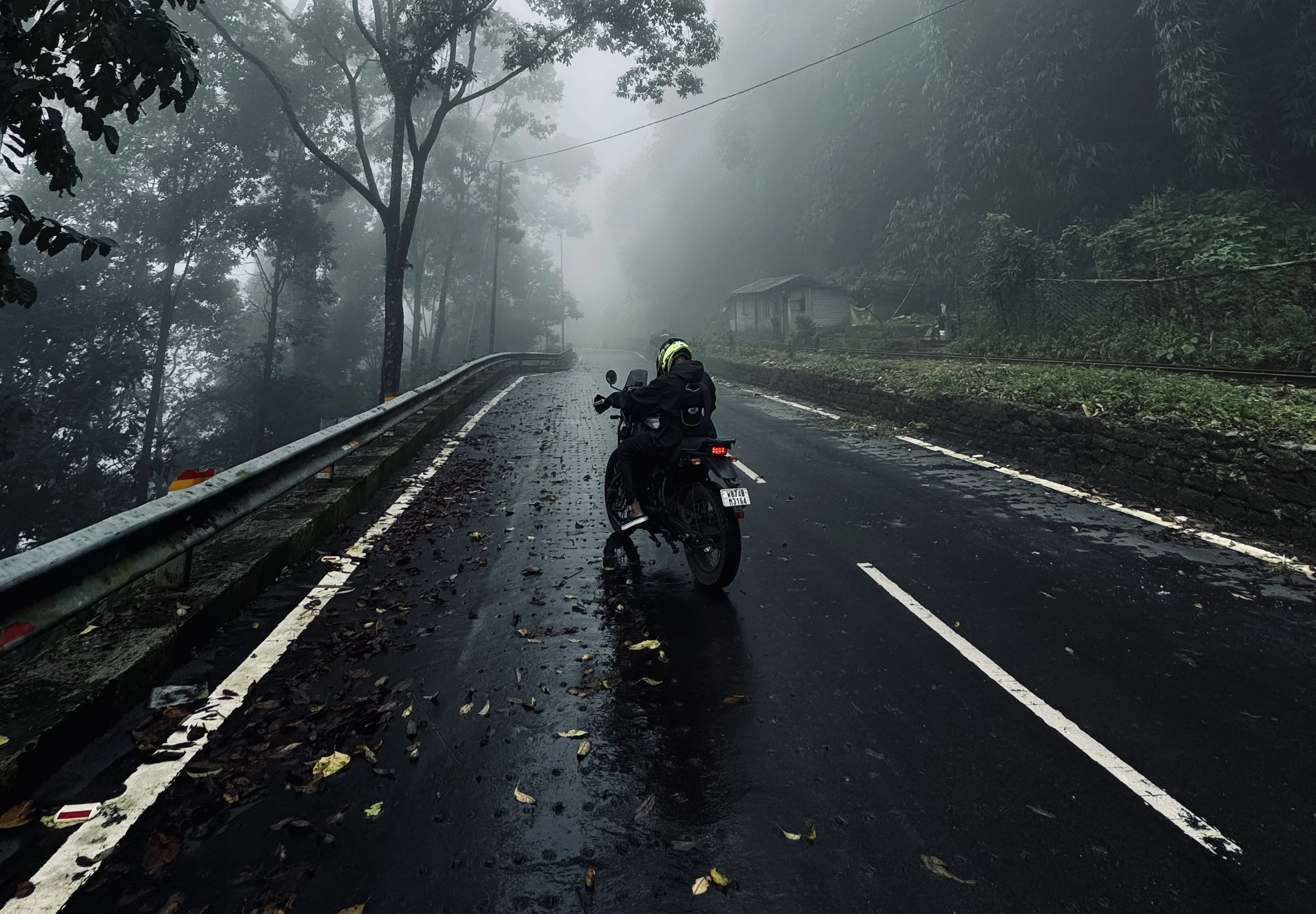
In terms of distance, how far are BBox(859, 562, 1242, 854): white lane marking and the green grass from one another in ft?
14.4

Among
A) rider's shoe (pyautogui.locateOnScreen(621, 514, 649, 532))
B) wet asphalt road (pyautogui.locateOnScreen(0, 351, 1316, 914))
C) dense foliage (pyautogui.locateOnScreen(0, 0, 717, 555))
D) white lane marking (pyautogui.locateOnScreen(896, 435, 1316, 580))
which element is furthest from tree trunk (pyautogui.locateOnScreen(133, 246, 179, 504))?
white lane marking (pyautogui.locateOnScreen(896, 435, 1316, 580))

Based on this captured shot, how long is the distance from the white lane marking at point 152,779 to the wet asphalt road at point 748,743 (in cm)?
6

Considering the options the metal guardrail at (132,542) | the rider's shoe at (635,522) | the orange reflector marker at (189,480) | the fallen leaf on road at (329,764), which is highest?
the orange reflector marker at (189,480)

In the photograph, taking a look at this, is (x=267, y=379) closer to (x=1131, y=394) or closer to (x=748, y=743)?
(x=1131, y=394)

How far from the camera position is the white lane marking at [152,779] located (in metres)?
2.45

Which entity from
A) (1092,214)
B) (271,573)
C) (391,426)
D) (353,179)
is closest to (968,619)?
(271,573)

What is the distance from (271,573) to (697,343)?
138ft

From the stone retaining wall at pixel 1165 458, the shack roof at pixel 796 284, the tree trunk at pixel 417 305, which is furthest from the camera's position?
the tree trunk at pixel 417 305

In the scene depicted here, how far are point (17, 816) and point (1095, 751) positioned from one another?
428cm

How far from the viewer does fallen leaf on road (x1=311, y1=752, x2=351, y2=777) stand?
3.16 metres

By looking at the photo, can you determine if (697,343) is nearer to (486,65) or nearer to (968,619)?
(486,65)

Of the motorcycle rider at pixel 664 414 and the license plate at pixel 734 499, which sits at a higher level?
the motorcycle rider at pixel 664 414

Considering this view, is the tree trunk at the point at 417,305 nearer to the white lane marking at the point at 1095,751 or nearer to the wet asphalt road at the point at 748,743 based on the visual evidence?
the wet asphalt road at the point at 748,743

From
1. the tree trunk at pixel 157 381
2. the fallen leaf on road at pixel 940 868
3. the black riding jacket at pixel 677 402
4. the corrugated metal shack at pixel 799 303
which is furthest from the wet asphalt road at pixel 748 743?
the corrugated metal shack at pixel 799 303
